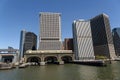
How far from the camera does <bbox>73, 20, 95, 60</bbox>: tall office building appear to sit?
18462cm

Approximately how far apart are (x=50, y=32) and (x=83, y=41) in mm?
52364

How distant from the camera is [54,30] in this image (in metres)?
190

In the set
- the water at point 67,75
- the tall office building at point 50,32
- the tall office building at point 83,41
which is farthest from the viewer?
the tall office building at point 83,41

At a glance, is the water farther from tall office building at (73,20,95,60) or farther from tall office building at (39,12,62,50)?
tall office building at (73,20,95,60)

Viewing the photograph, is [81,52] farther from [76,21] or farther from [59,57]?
[59,57]

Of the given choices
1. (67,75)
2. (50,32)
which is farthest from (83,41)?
(67,75)

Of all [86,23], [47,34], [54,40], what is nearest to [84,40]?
[86,23]

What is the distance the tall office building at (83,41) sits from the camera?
18462 cm

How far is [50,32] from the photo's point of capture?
188m

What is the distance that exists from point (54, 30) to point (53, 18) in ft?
69.3

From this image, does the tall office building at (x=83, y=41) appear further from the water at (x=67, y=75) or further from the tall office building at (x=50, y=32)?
the water at (x=67, y=75)

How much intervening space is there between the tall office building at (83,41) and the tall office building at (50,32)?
28.0 meters

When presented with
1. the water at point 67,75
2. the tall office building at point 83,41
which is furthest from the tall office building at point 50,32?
the water at point 67,75

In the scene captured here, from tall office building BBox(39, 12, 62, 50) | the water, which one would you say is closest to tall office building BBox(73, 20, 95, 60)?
tall office building BBox(39, 12, 62, 50)
